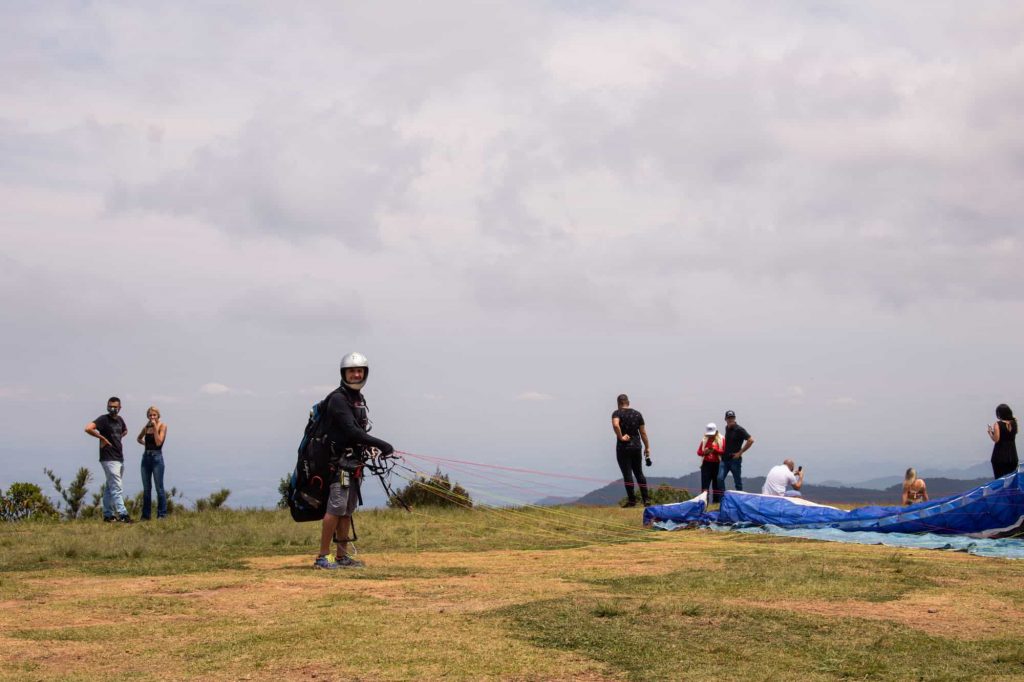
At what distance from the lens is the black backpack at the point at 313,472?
33.0 feet

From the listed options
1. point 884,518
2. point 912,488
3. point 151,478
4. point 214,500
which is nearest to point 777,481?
point 912,488

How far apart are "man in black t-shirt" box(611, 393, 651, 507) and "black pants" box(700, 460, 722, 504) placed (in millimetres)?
966

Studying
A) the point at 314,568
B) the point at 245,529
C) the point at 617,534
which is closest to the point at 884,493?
the point at 617,534

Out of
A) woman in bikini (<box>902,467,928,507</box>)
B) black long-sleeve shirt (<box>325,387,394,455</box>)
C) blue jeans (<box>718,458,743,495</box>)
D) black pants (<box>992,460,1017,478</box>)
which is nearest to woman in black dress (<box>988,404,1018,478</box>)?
black pants (<box>992,460,1017,478</box>)

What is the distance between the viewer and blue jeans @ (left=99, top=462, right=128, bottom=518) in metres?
16.8

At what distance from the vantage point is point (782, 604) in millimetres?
7809

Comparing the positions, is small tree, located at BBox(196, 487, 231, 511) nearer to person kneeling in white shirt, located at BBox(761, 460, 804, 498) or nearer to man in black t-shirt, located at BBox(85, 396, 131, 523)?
man in black t-shirt, located at BBox(85, 396, 131, 523)

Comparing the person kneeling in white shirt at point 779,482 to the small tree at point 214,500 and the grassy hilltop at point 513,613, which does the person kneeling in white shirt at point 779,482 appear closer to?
the grassy hilltop at point 513,613

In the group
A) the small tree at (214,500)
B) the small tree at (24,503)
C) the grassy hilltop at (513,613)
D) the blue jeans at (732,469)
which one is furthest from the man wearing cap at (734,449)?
the small tree at (24,503)

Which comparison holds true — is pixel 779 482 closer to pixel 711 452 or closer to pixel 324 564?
pixel 711 452

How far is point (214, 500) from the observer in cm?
2084

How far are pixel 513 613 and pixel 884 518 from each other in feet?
26.5

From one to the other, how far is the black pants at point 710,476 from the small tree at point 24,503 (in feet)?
38.2

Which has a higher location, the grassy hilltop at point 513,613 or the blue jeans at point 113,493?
the blue jeans at point 113,493
